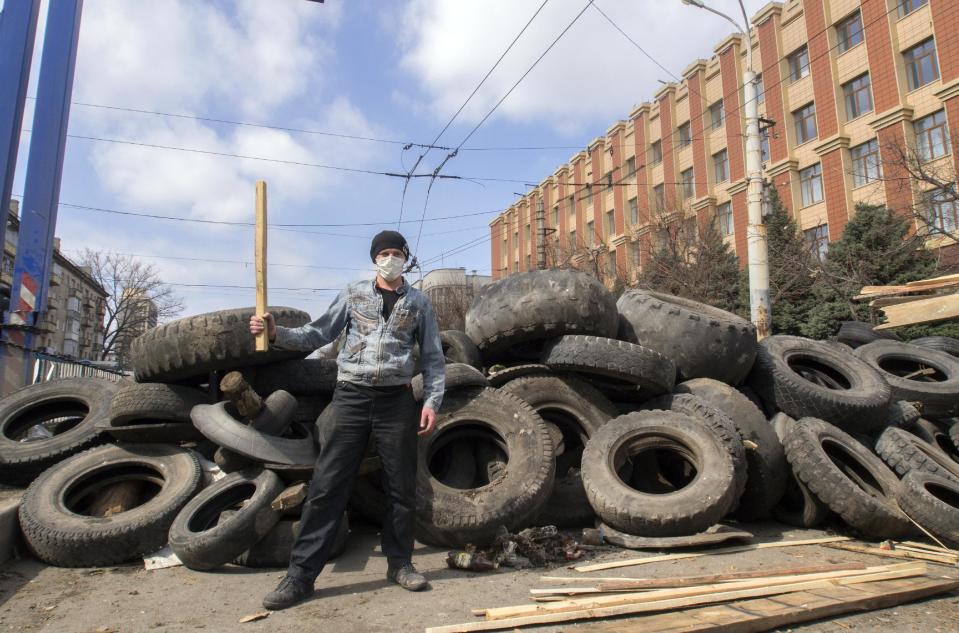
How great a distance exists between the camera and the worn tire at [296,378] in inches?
202

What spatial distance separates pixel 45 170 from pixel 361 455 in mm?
7642

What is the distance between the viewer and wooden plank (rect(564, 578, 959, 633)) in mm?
2607

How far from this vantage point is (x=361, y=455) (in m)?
3.42

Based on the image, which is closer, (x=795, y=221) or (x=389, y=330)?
(x=389, y=330)

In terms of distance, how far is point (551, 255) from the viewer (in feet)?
100

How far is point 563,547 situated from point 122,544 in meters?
2.83

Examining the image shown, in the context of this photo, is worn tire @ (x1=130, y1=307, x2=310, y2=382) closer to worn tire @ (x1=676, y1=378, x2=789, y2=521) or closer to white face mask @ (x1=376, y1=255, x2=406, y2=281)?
white face mask @ (x1=376, y1=255, x2=406, y2=281)

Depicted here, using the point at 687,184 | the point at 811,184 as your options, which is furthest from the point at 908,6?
the point at 687,184

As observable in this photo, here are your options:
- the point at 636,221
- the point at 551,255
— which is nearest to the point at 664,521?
the point at 551,255

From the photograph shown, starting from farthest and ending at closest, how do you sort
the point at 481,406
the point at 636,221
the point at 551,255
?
the point at 636,221 → the point at 551,255 → the point at 481,406

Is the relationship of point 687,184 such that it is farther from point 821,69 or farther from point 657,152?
point 821,69

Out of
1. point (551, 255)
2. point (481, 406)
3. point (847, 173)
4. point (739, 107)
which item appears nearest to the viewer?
point (481, 406)

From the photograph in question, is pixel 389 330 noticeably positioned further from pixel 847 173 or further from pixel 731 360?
pixel 847 173

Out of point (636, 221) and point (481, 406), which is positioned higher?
point (636, 221)
